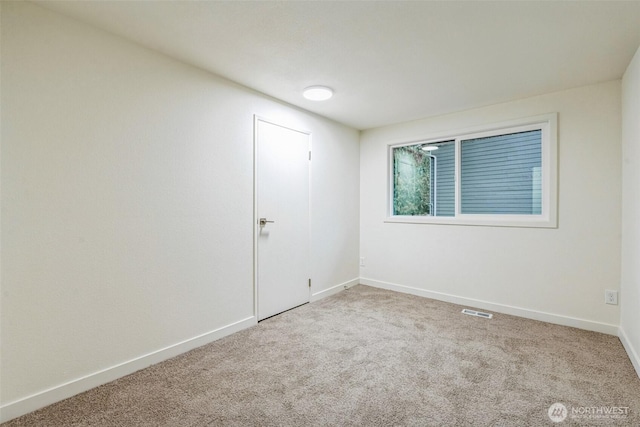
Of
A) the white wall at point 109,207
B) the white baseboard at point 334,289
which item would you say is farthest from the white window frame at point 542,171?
the white wall at point 109,207

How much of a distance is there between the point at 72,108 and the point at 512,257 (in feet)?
13.0

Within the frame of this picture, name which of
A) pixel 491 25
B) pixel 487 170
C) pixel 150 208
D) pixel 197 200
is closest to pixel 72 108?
pixel 150 208

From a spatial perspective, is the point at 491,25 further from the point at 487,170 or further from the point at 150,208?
the point at 150,208

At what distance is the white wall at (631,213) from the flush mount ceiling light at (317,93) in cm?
230

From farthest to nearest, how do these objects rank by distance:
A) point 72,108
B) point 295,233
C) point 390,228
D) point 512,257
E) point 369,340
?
point 390,228
point 295,233
point 512,257
point 369,340
point 72,108

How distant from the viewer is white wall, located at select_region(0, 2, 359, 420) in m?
1.65

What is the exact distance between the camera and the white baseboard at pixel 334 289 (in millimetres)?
3668

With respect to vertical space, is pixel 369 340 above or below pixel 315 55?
below

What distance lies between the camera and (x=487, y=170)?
11.4 feet

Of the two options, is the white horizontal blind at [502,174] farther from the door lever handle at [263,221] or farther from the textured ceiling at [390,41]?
the door lever handle at [263,221]

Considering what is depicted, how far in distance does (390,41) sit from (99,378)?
2.94m

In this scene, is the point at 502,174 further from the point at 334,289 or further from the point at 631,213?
the point at 334,289

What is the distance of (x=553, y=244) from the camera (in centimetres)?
295

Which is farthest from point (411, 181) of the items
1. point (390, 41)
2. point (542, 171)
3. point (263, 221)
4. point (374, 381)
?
point (374, 381)
